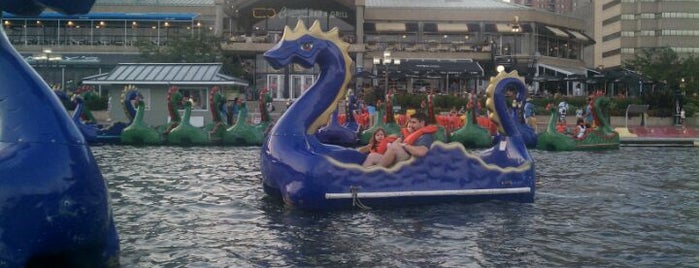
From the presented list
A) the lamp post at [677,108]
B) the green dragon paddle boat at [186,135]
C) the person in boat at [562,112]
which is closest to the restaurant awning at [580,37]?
the lamp post at [677,108]

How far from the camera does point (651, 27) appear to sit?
277 feet

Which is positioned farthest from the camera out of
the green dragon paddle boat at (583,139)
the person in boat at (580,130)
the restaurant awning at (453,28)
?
the restaurant awning at (453,28)

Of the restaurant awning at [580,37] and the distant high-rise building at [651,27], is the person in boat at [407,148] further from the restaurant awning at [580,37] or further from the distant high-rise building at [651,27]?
the distant high-rise building at [651,27]

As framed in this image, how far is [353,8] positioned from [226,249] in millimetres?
51442

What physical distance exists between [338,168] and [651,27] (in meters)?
82.4

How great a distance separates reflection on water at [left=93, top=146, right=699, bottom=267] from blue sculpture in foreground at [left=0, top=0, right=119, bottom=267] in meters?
1.57

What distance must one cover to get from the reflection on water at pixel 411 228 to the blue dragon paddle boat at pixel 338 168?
0.22 meters

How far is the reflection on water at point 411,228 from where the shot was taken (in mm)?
7871

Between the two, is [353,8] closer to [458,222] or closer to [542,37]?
[542,37]

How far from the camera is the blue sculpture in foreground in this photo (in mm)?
5516

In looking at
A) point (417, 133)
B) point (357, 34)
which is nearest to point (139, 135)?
point (417, 133)

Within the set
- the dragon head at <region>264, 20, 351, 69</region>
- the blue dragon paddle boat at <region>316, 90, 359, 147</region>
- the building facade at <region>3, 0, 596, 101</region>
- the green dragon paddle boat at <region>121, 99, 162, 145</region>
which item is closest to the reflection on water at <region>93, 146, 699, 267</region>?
the dragon head at <region>264, 20, 351, 69</region>

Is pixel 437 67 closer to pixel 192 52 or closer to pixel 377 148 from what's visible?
pixel 192 52

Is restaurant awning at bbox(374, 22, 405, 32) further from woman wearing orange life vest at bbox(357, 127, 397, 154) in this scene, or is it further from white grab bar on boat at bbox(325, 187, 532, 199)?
white grab bar on boat at bbox(325, 187, 532, 199)
